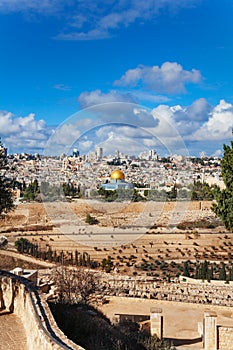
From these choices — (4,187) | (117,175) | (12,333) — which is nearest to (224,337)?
(12,333)

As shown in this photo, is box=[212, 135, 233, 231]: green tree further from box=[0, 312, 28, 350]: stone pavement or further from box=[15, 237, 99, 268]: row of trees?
box=[15, 237, 99, 268]: row of trees

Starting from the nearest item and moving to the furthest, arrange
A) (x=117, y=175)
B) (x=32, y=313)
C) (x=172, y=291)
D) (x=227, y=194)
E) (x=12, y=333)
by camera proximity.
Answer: (x=32, y=313), (x=12, y=333), (x=227, y=194), (x=172, y=291), (x=117, y=175)

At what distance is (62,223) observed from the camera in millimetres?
34938

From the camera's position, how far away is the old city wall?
4.87 m

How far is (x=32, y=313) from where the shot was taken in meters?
6.25

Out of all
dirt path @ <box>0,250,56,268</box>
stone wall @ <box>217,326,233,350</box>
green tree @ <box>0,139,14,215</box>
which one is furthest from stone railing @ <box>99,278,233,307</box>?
green tree @ <box>0,139,14,215</box>

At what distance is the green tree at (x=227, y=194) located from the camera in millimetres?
11277

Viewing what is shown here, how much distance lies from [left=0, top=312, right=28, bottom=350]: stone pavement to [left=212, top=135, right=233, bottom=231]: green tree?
625 cm

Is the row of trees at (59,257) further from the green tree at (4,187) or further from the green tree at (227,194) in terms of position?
the green tree at (227,194)

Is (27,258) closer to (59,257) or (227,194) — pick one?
(59,257)

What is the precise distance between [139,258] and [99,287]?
10711 mm

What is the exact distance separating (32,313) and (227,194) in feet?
22.3

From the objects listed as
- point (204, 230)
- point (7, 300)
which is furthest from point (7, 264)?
point (204, 230)

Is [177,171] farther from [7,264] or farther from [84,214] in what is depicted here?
[7,264]
